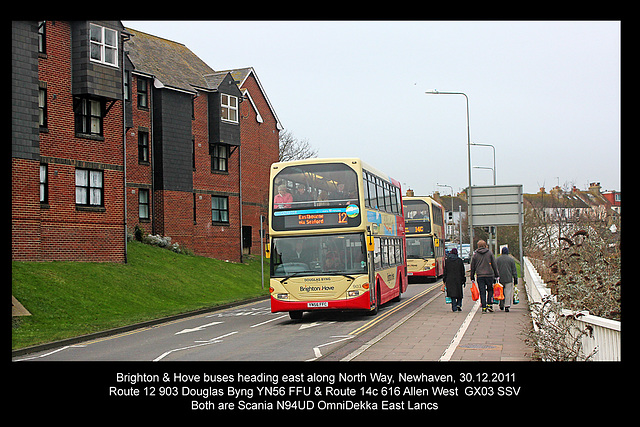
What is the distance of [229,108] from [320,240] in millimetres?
27094

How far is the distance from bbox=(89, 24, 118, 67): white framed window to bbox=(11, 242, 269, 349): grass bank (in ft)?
26.9

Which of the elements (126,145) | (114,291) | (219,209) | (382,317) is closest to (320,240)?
(382,317)

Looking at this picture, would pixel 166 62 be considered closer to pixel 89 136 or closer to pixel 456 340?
pixel 89 136

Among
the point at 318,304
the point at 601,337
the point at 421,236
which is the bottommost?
the point at 318,304

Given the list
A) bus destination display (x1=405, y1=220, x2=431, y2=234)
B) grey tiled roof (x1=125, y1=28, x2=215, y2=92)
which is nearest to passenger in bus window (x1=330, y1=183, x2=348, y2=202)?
bus destination display (x1=405, y1=220, x2=431, y2=234)

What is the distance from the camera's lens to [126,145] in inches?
1438

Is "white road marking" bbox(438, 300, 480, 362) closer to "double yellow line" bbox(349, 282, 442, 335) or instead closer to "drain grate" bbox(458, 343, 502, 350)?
"drain grate" bbox(458, 343, 502, 350)

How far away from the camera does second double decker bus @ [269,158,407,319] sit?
17.6m

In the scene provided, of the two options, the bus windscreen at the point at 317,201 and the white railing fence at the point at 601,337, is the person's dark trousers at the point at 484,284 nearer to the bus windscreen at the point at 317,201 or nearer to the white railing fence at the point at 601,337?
the bus windscreen at the point at 317,201

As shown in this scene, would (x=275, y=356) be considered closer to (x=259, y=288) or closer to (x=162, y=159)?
(x=259, y=288)

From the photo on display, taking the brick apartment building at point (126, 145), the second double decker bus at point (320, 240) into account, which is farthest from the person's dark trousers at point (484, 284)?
the brick apartment building at point (126, 145)

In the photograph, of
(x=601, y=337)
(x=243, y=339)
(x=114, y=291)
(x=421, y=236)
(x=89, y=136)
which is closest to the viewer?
(x=601, y=337)

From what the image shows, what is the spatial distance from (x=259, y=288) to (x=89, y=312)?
14.2 m

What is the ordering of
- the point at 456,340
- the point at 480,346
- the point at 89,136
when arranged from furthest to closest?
the point at 89,136, the point at 456,340, the point at 480,346
